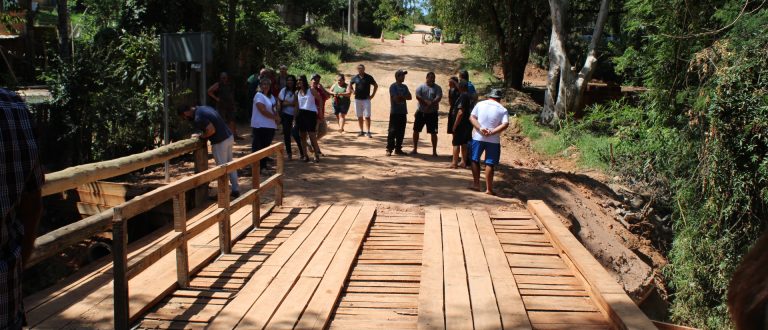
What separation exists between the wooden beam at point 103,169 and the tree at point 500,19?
53.2ft

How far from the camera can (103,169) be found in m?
6.24

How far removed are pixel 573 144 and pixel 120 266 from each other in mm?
14350

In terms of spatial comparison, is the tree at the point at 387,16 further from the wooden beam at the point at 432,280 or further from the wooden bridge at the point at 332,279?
the wooden bridge at the point at 332,279

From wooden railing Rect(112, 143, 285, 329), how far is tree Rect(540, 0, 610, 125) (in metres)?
13.0

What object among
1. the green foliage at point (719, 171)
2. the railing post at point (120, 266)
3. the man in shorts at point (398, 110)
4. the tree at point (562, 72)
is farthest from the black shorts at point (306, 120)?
the tree at point (562, 72)

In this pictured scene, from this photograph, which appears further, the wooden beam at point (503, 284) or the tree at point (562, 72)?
the tree at point (562, 72)

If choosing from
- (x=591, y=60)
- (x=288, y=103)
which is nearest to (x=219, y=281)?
(x=288, y=103)

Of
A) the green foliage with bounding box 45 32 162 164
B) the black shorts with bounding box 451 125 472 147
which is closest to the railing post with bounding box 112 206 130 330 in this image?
the black shorts with bounding box 451 125 472 147

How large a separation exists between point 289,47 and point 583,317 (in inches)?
928

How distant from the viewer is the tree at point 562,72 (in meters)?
19.1

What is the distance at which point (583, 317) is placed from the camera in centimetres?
518

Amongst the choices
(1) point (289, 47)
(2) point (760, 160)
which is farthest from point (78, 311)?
(1) point (289, 47)

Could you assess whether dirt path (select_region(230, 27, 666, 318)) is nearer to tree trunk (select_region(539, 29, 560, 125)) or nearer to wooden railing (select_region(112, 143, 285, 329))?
wooden railing (select_region(112, 143, 285, 329))

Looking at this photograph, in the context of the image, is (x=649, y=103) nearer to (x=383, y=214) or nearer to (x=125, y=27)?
(x=383, y=214)
